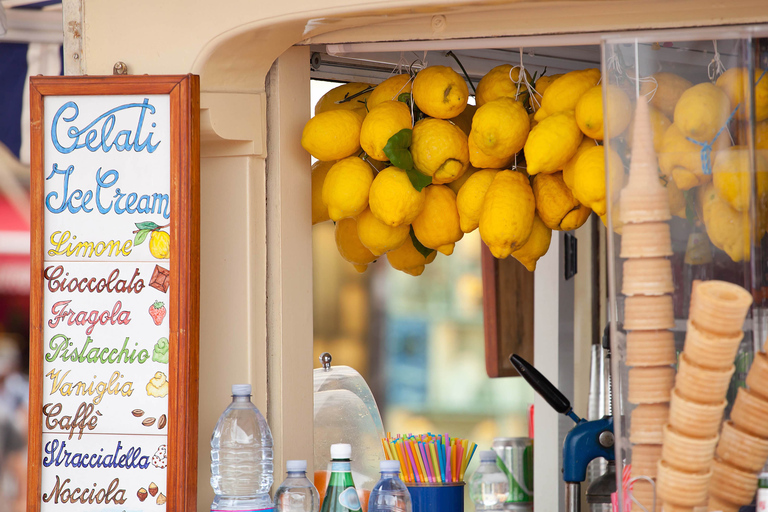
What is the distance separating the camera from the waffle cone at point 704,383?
4.08ft

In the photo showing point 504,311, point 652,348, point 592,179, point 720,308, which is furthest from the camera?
point 504,311

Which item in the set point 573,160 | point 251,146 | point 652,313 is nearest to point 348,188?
point 251,146

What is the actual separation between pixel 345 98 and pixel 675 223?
80 centimetres

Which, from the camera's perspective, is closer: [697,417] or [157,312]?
[697,417]

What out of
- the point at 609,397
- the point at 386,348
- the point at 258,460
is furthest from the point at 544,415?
the point at 258,460

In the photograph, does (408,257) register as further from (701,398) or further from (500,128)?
(701,398)

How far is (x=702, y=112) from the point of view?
1388 millimetres

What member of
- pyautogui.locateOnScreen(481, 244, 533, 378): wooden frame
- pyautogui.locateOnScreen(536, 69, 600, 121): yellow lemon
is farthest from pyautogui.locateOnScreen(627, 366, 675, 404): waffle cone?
pyautogui.locateOnScreen(481, 244, 533, 378): wooden frame

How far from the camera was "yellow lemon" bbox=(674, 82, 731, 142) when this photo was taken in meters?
1.39

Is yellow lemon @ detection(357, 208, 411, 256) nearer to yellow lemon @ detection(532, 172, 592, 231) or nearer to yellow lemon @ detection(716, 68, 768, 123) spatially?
yellow lemon @ detection(532, 172, 592, 231)

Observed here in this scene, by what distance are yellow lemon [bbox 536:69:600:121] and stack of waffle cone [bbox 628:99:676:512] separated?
0.92 feet

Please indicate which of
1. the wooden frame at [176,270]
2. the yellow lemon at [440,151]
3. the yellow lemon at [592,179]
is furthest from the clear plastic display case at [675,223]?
the wooden frame at [176,270]

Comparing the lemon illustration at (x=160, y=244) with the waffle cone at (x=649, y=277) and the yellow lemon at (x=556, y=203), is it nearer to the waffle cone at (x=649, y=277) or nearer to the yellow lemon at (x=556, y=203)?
the yellow lemon at (x=556, y=203)

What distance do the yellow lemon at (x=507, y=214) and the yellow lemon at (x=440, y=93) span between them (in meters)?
0.17
